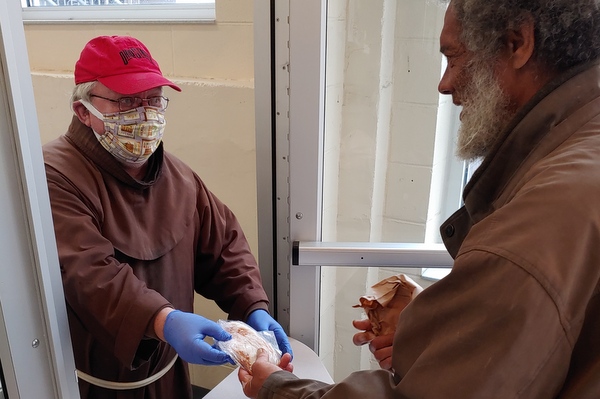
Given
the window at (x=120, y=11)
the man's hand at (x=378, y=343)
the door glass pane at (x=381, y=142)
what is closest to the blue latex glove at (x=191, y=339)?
the man's hand at (x=378, y=343)

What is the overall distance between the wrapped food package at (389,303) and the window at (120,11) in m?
1.09

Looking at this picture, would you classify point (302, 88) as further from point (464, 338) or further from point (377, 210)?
point (464, 338)

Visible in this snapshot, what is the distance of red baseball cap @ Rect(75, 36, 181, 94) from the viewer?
121cm

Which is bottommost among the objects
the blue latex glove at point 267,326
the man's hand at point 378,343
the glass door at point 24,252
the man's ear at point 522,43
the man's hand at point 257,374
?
the blue latex glove at point 267,326

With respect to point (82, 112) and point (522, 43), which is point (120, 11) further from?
point (522, 43)

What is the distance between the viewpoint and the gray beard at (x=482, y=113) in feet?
2.71

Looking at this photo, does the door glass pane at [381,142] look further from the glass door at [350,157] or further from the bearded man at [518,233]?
the bearded man at [518,233]

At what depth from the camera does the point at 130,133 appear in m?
1.22

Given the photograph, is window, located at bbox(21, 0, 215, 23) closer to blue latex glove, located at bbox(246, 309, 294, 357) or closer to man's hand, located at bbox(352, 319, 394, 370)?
blue latex glove, located at bbox(246, 309, 294, 357)

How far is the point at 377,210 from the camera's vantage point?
5.43 feet

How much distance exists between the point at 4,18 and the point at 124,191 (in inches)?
23.5

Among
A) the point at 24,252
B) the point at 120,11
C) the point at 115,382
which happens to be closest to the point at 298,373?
the point at 115,382

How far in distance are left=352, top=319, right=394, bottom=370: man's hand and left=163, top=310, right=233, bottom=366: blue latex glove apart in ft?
0.99

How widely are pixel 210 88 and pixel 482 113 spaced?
1.13m
